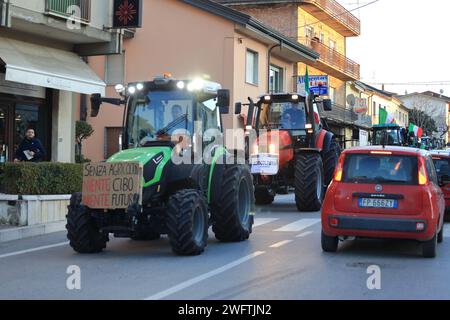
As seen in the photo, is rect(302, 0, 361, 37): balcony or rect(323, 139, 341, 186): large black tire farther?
rect(302, 0, 361, 37): balcony

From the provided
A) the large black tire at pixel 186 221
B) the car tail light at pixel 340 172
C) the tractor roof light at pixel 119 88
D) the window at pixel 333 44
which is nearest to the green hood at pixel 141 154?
the large black tire at pixel 186 221

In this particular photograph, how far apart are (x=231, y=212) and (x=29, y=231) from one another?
13.0ft

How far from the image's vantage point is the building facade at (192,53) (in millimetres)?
24547

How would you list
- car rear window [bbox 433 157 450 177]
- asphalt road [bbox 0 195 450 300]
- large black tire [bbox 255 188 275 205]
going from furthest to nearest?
large black tire [bbox 255 188 275 205] → car rear window [bbox 433 157 450 177] → asphalt road [bbox 0 195 450 300]

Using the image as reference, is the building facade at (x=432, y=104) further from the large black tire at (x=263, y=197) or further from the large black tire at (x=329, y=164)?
the large black tire at (x=263, y=197)

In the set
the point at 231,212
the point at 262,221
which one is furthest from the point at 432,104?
the point at 231,212

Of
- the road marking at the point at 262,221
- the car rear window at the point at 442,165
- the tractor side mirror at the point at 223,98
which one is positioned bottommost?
the road marking at the point at 262,221

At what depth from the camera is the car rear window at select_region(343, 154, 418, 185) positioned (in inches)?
351

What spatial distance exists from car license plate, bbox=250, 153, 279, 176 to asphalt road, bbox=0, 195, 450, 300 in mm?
4497

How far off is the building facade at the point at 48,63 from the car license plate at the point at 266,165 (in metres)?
4.75

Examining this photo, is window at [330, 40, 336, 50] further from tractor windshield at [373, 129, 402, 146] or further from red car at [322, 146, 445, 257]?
red car at [322, 146, 445, 257]

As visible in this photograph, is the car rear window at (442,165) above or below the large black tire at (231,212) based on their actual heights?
above

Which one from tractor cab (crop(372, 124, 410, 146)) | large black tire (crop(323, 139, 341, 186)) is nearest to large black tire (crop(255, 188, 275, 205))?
large black tire (crop(323, 139, 341, 186))

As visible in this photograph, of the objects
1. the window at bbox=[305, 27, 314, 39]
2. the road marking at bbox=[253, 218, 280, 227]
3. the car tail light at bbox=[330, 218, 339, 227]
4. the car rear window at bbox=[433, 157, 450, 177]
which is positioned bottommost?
the road marking at bbox=[253, 218, 280, 227]
